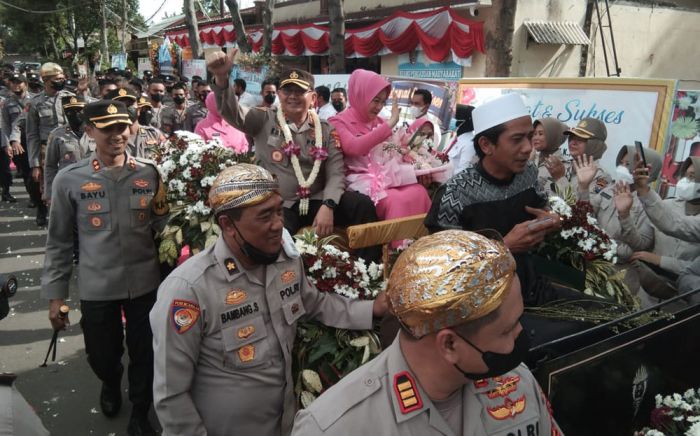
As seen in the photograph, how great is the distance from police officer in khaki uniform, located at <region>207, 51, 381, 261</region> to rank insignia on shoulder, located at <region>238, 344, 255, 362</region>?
155 centimetres

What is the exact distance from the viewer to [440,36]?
1350cm

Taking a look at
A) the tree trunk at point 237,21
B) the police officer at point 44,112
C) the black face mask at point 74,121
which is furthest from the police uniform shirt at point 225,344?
the tree trunk at point 237,21

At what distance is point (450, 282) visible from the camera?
1.30 metres

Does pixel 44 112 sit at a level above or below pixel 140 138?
above

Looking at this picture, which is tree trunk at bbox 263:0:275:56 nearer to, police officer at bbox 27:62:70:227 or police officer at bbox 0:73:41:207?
police officer at bbox 0:73:41:207

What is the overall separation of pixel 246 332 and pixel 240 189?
2.17 ft

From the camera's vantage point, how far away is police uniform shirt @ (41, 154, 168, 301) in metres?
3.45

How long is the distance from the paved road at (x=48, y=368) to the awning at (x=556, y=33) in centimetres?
1205

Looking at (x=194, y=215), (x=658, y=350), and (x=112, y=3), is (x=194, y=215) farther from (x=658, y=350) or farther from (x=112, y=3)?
(x=112, y=3)

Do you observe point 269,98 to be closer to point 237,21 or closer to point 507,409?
point 237,21

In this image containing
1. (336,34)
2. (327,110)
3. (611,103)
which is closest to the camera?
(611,103)

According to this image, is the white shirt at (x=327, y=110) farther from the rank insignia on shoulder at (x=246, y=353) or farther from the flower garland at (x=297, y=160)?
the rank insignia on shoulder at (x=246, y=353)

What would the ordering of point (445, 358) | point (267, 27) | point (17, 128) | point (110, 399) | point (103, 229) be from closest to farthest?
point (445, 358) < point (103, 229) < point (110, 399) < point (17, 128) < point (267, 27)

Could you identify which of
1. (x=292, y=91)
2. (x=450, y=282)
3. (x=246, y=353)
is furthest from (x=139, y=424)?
(x=450, y=282)
